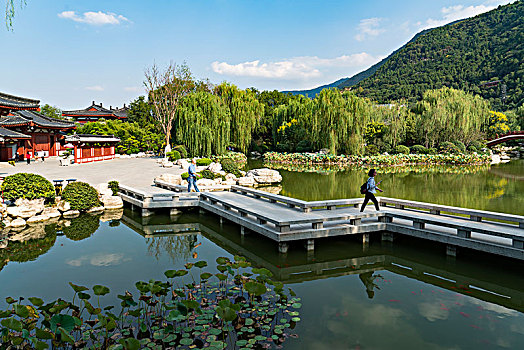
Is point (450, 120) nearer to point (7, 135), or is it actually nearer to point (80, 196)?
point (80, 196)

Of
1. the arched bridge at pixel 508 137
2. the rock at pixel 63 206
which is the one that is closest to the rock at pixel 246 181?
the rock at pixel 63 206

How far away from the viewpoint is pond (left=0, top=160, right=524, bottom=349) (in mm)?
4031

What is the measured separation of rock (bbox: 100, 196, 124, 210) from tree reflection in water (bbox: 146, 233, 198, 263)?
3.37 meters

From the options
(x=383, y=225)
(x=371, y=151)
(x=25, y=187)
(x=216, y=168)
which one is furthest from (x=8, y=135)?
(x=371, y=151)

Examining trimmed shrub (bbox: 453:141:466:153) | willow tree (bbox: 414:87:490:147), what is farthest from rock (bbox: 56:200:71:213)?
trimmed shrub (bbox: 453:141:466:153)

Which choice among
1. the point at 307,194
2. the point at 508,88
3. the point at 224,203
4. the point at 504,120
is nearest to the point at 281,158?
the point at 307,194

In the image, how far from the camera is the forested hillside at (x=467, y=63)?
64312mm

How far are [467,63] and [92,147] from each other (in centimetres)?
7695

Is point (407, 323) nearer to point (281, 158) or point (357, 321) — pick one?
point (357, 321)

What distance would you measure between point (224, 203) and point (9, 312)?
18.4ft

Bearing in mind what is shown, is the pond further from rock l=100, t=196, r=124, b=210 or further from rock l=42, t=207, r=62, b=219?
rock l=100, t=196, r=124, b=210

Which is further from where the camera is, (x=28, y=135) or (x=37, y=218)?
(x=28, y=135)

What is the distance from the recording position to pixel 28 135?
24000 mm

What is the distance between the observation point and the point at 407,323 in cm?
422
